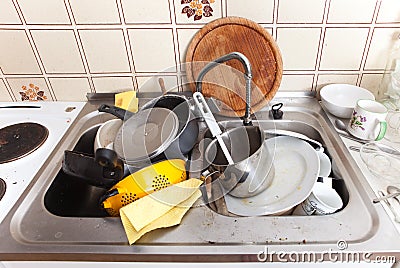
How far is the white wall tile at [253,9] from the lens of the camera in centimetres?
79

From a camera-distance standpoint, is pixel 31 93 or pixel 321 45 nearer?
pixel 321 45

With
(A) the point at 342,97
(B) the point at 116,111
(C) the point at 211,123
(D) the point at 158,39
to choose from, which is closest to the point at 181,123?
(C) the point at 211,123

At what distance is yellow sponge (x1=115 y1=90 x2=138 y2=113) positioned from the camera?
0.86 meters

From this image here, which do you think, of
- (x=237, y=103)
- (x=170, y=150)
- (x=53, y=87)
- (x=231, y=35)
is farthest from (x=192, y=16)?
(x=53, y=87)

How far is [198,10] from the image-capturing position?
0.80 meters

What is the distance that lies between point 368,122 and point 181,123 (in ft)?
1.61

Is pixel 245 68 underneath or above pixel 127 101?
above

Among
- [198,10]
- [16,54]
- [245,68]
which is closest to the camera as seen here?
[245,68]

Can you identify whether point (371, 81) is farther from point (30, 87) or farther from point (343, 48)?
point (30, 87)

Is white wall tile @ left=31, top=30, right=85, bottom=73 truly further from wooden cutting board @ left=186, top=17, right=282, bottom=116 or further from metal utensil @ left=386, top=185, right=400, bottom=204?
metal utensil @ left=386, top=185, right=400, bottom=204

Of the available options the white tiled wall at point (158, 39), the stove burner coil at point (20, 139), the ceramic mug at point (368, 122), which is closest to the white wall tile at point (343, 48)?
the white tiled wall at point (158, 39)

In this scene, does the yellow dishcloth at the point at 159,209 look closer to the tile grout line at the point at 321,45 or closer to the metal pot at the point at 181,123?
the metal pot at the point at 181,123

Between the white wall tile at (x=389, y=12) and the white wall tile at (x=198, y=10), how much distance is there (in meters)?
0.44

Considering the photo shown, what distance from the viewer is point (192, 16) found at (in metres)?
0.81
